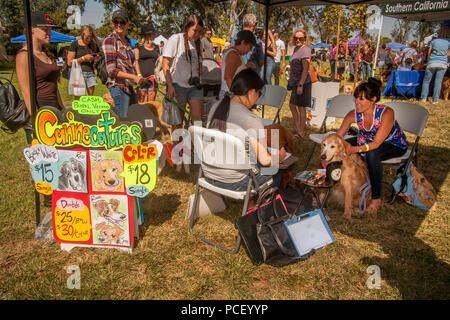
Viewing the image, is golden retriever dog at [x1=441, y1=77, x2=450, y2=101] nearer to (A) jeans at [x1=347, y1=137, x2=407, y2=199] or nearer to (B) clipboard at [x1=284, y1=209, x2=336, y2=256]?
(A) jeans at [x1=347, y1=137, x2=407, y2=199]

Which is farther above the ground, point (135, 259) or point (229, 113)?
point (229, 113)

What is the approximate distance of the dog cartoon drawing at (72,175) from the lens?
8.08 ft

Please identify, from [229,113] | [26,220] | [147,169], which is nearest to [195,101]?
[229,113]

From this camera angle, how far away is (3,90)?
2.61 meters

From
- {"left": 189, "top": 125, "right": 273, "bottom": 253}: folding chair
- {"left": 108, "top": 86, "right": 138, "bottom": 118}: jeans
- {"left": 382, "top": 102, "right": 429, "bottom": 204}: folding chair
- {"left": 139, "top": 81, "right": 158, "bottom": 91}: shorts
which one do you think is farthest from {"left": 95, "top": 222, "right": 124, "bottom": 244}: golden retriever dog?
{"left": 139, "top": 81, "right": 158, "bottom": 91}: shorts

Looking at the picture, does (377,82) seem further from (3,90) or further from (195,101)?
(3,90)

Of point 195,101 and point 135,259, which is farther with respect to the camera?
point 195,101

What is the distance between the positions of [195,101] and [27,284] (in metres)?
2.51

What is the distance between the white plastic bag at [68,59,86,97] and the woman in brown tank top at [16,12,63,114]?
8.14 feet

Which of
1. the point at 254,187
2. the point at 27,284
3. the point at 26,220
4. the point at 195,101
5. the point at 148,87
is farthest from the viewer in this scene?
the point at 148,87

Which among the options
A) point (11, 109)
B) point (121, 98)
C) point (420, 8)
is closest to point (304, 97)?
point (420, 8)

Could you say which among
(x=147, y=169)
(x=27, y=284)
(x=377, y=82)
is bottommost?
(x=27, y=284)

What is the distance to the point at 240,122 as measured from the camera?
2.45 meters

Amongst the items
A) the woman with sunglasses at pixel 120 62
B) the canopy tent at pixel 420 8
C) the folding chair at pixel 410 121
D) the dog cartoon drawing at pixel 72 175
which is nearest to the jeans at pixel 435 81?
the canopy tent at pixel 420 8
